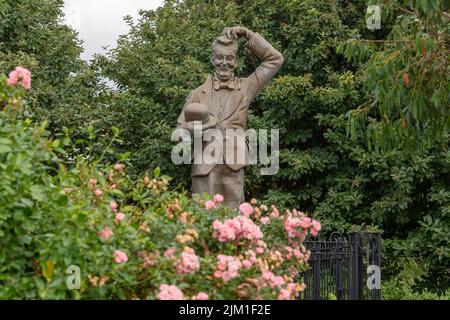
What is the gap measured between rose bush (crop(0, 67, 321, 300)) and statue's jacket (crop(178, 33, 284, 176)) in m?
2.70

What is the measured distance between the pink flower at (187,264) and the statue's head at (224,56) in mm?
4124

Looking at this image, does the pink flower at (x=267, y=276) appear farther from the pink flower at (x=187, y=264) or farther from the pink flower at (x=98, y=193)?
the pink flower at (x=98, y=193)

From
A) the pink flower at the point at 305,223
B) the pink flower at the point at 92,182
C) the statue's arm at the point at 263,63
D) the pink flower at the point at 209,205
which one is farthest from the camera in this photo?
the statue's arm at the point at 263,63

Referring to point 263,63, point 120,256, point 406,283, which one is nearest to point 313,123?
point 406,283

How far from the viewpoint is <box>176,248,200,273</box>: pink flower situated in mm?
4328

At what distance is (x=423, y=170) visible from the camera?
12.6 meters

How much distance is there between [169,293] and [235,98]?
434 centimetres

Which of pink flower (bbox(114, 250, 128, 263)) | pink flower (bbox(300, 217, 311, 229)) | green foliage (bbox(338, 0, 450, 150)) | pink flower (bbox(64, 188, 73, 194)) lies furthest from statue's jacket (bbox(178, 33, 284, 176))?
pink flower (bbox(114, 250, 128, 263))

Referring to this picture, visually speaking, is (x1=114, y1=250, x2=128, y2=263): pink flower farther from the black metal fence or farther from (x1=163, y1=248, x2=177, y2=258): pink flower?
the black metal fence

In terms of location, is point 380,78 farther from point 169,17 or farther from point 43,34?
point 43,34

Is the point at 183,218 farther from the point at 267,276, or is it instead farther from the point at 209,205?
the point at 267,276

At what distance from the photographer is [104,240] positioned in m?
4.42

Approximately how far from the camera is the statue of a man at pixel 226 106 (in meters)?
7.96

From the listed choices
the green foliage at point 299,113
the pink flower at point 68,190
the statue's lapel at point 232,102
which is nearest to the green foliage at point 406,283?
the green foliage at point 299,113
